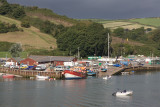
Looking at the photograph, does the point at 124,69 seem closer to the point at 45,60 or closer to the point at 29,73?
the point at 45,60

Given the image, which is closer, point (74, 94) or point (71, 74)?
point (74, 94)

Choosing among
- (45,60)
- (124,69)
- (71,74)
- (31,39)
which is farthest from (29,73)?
(31,39)

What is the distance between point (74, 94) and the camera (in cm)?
5825

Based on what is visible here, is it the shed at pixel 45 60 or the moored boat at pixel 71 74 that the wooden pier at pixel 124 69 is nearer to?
the moored boat at pixel 71 74

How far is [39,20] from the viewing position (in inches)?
7589

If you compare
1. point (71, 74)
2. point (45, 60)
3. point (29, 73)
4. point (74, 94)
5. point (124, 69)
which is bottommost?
point (74, 94)

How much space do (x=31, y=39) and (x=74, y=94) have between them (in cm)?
9660

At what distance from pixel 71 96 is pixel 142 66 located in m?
61.0

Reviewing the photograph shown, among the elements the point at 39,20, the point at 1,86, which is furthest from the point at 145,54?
the point at 1,86

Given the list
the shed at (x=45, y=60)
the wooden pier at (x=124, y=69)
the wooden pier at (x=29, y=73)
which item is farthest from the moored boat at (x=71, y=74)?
the shed at (x=45, y=60)

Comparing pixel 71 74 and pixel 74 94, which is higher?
pixel 71 74

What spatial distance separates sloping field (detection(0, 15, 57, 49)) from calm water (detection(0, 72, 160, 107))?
6979 centimetres

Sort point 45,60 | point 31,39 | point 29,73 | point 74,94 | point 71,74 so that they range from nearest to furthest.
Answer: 1. point 74,94
2. point 71,74
3. point 29,73
4. point 45,60
5. point 31,39

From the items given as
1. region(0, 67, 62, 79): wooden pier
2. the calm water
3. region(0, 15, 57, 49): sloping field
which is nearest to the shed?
region(0, 67, 62, 79): wooden pier
